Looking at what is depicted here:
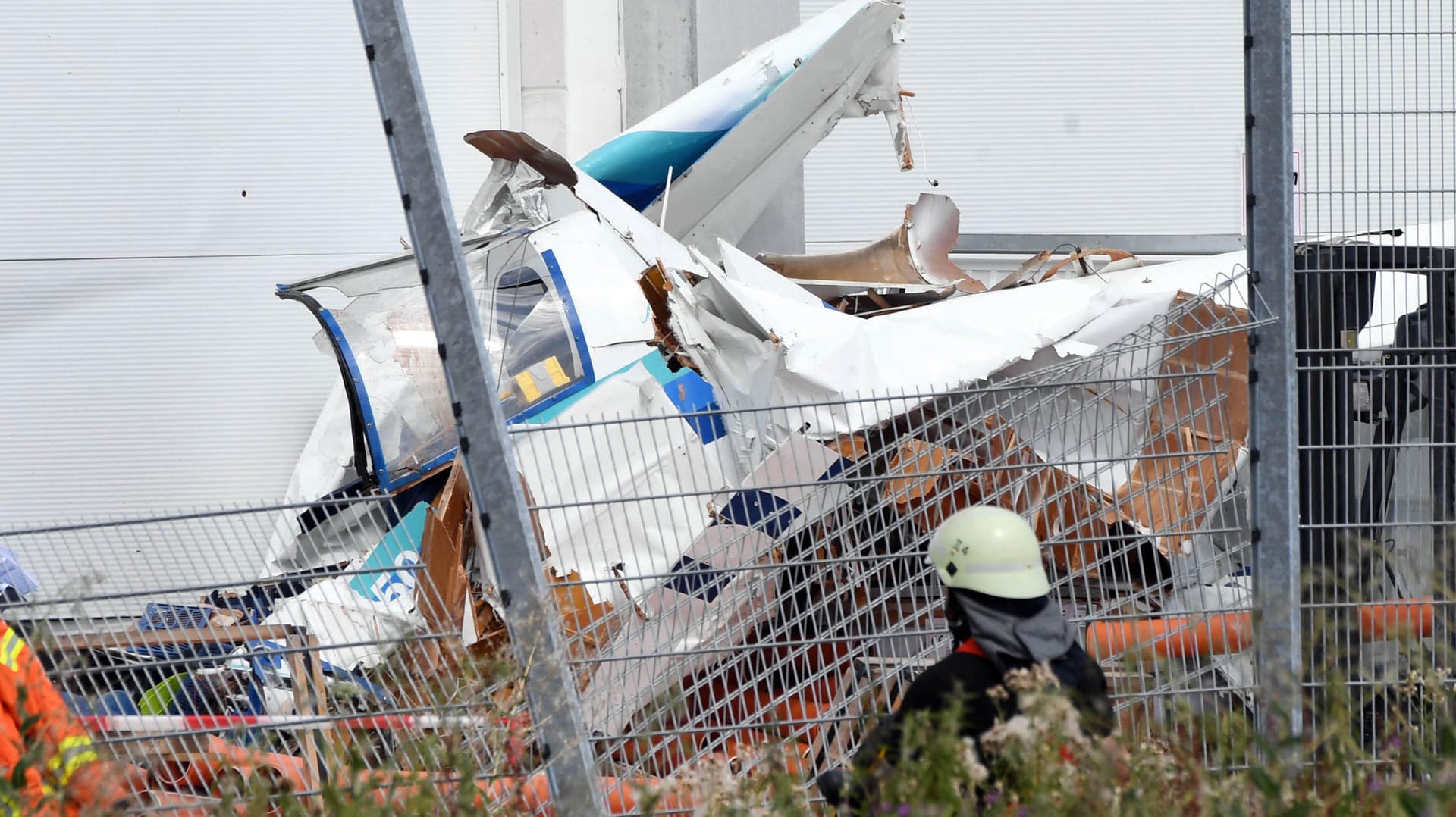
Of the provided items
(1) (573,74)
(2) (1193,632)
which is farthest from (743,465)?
(1) (573,74)

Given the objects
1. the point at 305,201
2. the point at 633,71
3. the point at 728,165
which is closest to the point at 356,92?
the point at 305,201

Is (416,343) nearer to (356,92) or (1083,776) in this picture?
(356,92)

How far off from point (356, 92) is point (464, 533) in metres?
4.01

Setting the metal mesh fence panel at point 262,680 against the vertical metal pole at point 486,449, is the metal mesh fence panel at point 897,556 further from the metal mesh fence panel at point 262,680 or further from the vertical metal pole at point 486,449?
the metal mesh fence panel at point 262,680

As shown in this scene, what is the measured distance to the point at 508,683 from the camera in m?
2.55

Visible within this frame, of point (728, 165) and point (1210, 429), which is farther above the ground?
point (728, 165)

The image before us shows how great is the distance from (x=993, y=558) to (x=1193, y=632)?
0.94 m

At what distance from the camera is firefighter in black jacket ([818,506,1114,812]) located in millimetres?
2092

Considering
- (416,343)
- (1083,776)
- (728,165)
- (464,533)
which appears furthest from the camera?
(728,165)

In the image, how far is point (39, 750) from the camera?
165 cm

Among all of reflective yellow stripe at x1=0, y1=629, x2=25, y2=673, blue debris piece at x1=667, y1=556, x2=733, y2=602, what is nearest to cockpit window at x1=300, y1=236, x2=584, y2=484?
blue debris piece at x1=667, y1=556, x2=733, y2=602

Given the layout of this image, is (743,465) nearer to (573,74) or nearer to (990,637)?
(990,637)

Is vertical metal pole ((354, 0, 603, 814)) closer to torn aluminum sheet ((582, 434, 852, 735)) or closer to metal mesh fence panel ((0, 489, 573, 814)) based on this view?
metal mesh fence panel ((0, 489, 573, 814))

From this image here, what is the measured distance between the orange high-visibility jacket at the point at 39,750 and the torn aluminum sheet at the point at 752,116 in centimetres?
371
